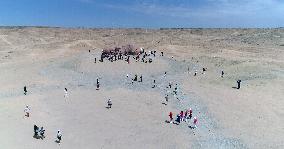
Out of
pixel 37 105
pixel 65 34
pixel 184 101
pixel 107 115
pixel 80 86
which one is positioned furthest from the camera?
pixel 65 34

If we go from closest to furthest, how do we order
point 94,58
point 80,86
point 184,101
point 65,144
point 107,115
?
point 65,144 < point 107,115 < point 184,101 < point 80,86 < point 94,58

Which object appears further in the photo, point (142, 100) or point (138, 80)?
point (138, 80)

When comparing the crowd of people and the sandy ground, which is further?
the sandy ground

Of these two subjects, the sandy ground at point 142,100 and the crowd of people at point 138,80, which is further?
the sandy ground at point 142,100

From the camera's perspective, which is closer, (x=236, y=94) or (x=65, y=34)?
(x=236, y=94)

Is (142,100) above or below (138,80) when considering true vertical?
below

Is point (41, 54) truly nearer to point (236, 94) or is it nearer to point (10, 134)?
point (236, 94)

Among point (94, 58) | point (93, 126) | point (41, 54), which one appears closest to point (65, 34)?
point (41, 54)
